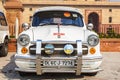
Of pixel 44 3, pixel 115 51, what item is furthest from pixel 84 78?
pixel 44 3

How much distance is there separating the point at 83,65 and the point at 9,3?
11.5 m

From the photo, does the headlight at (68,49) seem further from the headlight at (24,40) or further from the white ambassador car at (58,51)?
the headlight at (24,40)

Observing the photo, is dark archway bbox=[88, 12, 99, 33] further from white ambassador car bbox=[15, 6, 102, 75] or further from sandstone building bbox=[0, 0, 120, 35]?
white ambassador car bbox=[15, 6, 102, 75]

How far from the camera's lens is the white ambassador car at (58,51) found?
667cm

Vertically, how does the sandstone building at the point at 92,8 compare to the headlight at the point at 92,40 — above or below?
above

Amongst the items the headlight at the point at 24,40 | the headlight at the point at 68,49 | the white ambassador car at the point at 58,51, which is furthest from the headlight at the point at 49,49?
the headlight at the point at 24,40

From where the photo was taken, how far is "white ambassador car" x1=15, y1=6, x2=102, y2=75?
667cm

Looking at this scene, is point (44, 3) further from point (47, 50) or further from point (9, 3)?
point (47, 50)

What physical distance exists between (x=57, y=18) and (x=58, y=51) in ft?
5.58

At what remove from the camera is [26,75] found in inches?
301

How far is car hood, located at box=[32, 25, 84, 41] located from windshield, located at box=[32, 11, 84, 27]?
0.68m

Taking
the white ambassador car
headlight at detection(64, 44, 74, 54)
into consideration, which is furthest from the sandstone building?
headlight at detection(64, 44, 74, 54)

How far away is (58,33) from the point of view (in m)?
7.08

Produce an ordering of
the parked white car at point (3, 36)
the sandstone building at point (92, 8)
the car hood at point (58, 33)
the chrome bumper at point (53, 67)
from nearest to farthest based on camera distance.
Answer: the chrome bumper at point (53, 67), the car hood at point (58, 33), the parked white car at point (3, 36), the sandstone building at point (92, 8)
